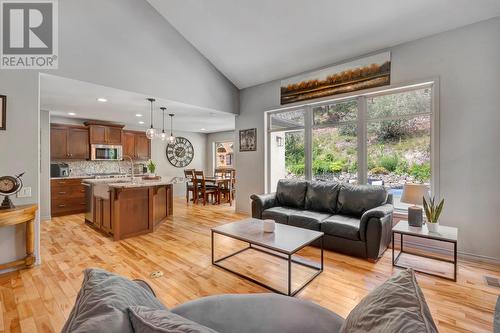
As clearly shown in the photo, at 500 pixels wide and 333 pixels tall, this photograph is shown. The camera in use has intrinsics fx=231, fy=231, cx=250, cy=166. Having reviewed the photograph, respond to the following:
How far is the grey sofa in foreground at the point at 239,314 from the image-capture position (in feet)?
2.01

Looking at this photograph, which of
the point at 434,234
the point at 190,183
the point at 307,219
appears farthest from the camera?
the point at 190,183

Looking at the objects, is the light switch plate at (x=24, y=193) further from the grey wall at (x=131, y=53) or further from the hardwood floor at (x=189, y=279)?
the grey wall at (x=131, y=53)

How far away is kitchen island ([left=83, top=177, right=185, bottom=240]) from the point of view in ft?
12.1

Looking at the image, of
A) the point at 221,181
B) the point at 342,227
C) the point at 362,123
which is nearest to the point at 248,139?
the point at 221,181

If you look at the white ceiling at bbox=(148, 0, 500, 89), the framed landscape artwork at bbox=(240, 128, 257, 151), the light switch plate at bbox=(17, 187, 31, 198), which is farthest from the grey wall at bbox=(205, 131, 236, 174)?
the light switch plate at bbox=(17, 187, 31, 198)

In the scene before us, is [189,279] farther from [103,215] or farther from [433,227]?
[433,227]

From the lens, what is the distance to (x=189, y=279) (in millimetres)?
2490

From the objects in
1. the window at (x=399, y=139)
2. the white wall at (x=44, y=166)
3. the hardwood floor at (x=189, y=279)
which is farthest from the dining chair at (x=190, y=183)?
the window at (x=399, y=139)

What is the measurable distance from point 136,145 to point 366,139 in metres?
6.27

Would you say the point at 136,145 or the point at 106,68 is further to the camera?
the point at 136,145

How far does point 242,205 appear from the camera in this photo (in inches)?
215

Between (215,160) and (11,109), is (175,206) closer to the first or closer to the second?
(215,160)

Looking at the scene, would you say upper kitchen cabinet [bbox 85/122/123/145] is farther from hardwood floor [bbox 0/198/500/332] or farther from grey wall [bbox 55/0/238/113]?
grey wall [bbox 55/0/238/113]

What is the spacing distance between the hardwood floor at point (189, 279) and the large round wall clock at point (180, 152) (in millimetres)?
4692
